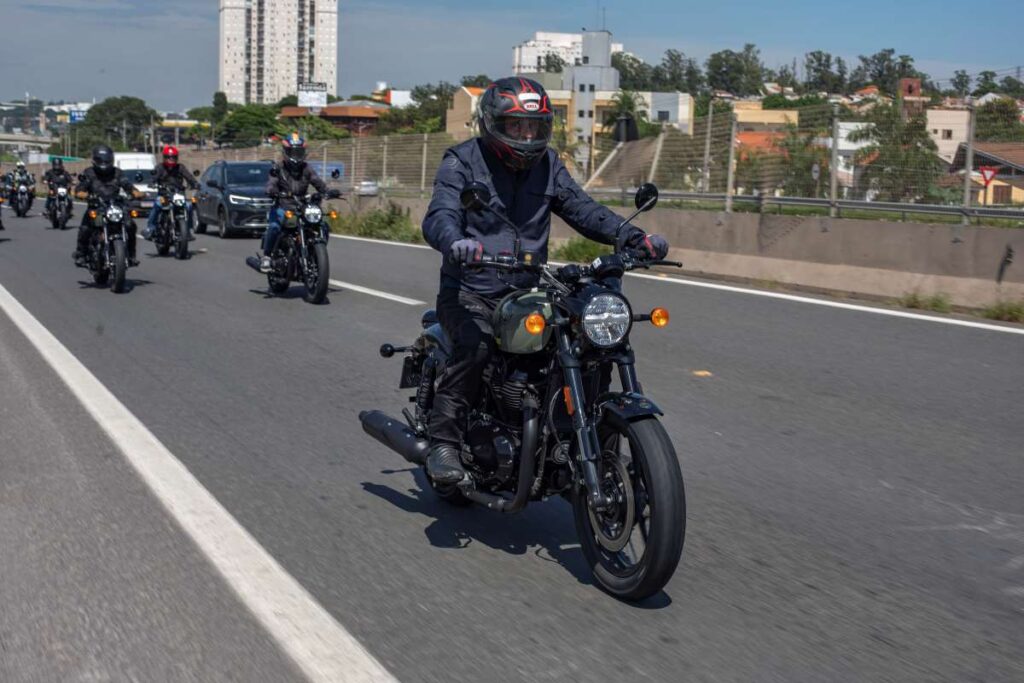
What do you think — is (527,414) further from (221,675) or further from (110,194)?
(110,194)

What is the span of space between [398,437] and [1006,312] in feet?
26.2

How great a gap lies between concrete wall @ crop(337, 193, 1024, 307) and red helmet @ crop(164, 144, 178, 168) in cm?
886

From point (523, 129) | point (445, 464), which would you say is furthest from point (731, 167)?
point (445, 464)

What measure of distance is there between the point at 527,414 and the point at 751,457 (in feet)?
7.78

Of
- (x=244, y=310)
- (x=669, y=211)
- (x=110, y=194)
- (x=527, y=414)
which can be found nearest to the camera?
(x=527, y=414)

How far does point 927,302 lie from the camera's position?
1251cm

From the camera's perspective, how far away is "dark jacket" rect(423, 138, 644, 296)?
5164 mm

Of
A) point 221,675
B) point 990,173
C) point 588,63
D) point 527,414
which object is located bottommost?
point 221,675

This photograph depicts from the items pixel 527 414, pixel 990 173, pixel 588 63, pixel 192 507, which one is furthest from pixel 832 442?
pixel 588 63

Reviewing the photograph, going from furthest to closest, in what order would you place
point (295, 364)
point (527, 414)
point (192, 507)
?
point (295, 364), point (192, 507), point (527, 414)

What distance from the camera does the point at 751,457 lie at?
22.2ft

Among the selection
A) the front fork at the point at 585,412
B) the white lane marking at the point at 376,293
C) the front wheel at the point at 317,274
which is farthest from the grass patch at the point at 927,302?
the front fork at the point at 585,412

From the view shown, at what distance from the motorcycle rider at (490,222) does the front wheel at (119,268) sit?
10.3 metres

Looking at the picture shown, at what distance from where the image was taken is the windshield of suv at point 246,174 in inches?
1037
